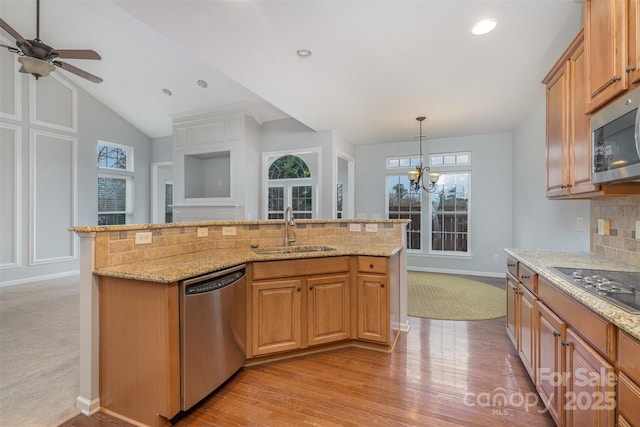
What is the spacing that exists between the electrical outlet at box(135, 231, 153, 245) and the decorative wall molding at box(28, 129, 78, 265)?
509 cm

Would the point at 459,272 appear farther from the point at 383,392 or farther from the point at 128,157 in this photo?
the point at 128,157

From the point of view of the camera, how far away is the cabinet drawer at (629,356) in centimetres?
91

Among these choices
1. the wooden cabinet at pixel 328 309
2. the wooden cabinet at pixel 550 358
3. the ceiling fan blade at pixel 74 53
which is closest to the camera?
the wooden cabinet at pixel 550 358

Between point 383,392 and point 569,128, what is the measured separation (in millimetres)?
2285

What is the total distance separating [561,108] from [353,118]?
2.85m

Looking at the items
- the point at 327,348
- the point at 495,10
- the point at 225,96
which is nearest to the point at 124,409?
the point at 327,348

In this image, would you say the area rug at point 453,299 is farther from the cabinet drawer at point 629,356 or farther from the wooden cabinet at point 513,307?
the cabinet drawer at point 629,356

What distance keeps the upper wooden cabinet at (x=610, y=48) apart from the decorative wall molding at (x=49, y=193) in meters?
7.71

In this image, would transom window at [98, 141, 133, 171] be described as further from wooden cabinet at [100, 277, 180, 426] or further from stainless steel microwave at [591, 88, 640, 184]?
stainless steel microwave at [591, 88, 640, 184]

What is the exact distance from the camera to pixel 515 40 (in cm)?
250

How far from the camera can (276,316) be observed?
7.53 feet

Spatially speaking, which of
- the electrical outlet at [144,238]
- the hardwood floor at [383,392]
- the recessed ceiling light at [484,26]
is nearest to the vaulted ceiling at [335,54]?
the recessed ceiling light at [484,26]

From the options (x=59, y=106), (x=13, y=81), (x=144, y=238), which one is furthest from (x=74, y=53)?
(x=59, y=106)

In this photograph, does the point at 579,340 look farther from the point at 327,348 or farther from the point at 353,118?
the point at 353,118
